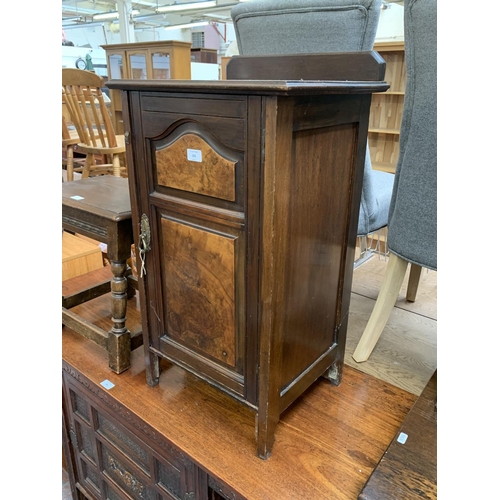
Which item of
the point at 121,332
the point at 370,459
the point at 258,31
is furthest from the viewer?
the point at 258,31

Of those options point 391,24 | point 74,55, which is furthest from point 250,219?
point 74,55

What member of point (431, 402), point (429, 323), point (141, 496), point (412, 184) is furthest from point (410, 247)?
point (141, 496)

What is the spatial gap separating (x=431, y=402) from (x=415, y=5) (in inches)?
35.1

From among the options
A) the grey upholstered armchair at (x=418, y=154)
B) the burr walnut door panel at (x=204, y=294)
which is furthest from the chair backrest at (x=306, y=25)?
the burr walnut door panel at (x=204, y=294)

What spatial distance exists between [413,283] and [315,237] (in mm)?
829

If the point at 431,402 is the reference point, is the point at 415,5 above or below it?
above

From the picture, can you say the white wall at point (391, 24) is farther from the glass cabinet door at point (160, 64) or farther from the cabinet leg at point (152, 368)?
the cabinet leg at point (152, 368)

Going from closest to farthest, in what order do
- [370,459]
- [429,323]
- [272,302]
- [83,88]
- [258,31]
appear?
[272,302]
[370,459]
[258,31]
[429,323]
[83,88]

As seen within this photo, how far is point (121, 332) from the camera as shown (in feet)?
3.85

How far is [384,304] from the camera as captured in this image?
122 centimetres

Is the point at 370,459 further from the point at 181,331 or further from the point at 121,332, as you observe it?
the point at 121,332

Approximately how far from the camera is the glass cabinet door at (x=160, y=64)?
397cm

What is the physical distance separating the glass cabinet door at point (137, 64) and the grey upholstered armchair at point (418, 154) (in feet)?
12.3

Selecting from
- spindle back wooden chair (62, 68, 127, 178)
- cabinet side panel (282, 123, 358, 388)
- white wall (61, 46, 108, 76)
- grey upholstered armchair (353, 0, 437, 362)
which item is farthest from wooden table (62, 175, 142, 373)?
white wall (61, 46, 108, 76)
